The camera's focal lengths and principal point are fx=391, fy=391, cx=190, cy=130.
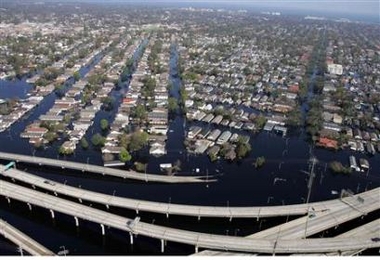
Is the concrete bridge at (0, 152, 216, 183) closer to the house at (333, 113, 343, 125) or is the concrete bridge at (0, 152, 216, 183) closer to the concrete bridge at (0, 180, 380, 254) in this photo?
the concrete bridge at (0, 180, 380, 254)

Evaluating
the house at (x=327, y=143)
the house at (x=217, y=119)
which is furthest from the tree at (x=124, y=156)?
the house at (x=327, y=143)

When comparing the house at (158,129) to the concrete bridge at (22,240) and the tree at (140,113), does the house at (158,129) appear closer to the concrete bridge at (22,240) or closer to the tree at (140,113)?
the tree at (140,113)

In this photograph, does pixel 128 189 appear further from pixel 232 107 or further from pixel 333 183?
pixel 232 107

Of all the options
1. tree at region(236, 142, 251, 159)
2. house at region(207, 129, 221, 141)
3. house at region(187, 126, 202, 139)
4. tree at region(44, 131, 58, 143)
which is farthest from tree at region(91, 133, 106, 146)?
tree at region(236, 142, 251, 159)

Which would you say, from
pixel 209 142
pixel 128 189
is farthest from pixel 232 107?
pixel 128 189

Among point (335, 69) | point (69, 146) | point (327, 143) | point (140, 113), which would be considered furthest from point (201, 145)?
point (335, 69)

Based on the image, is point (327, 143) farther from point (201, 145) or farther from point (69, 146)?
point (69, 146)

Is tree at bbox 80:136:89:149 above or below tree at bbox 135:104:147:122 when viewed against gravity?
below
